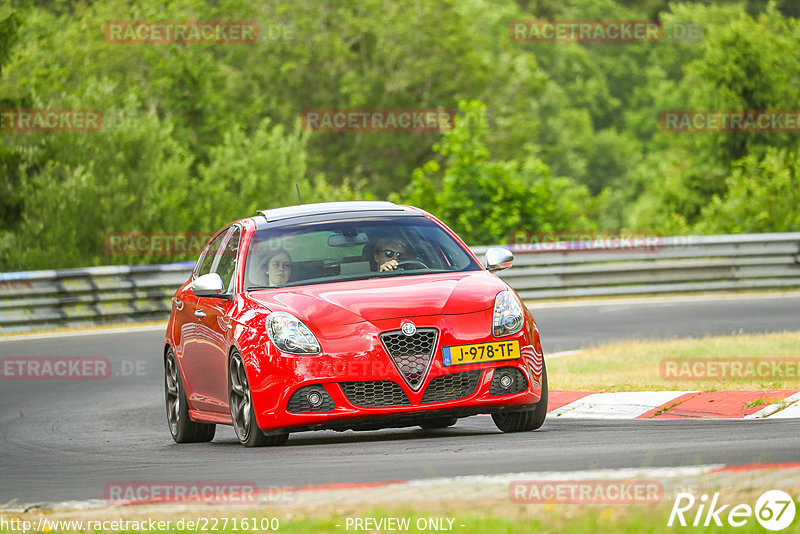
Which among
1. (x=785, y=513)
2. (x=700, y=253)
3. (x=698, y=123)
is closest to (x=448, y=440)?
(x=785, y=513)

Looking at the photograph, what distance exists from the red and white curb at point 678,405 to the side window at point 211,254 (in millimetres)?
2737

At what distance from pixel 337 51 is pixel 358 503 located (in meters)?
54.8

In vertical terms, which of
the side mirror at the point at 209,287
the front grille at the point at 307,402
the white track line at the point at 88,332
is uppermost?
the side mirror at the point at 209,287

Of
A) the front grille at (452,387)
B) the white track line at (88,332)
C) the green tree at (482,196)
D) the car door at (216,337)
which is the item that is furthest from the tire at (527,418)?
the green tree at (482,196)

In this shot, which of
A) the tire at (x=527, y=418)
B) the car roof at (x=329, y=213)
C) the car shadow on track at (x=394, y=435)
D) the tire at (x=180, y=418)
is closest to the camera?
the tire at (x=527, y=418)

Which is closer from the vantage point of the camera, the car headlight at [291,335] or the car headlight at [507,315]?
the car headlight at [291,335]

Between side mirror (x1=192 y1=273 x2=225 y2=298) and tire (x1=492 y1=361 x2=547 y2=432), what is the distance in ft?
6.54

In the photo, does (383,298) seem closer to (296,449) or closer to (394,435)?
(296,449)

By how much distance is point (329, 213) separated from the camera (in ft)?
31.3

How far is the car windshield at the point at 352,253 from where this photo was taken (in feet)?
29.1

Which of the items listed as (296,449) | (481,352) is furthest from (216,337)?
(481,352)

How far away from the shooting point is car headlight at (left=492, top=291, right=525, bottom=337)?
8.21 meters

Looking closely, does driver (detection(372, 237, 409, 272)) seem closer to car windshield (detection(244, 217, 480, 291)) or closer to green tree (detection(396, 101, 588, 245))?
car windshield (detection(244, 217, 480, 291))

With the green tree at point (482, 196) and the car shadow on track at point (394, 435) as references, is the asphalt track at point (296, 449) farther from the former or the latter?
the green tree at point (482, 196)
